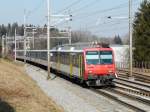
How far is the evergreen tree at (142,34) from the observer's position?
59562 millimetres

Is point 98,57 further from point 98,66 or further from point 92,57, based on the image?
point 98,66

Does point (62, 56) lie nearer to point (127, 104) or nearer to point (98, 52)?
point (98, 52)

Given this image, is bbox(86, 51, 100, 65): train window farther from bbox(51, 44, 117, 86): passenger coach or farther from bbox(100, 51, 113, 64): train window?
bbox(100, 51, 113, 64): train window

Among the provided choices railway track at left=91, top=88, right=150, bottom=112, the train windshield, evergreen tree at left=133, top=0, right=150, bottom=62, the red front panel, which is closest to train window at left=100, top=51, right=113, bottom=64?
the train windshield

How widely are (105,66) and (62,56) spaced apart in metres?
10.6

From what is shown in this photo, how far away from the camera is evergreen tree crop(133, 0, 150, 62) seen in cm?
5956

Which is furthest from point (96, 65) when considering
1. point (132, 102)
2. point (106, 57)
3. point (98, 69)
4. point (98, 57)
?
point (132, 102)

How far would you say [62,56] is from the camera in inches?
1607

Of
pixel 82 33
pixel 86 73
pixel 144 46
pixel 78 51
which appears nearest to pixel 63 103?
pixel 86 73

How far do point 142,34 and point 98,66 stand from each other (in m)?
31.4

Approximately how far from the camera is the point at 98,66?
30.6 meters

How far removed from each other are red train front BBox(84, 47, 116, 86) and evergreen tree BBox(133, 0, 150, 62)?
29041mm

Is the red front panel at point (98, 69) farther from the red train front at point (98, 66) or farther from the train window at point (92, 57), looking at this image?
the train window at point (92, 57)

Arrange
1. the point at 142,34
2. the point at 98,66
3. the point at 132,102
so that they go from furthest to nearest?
the point at 142,34 → the point at 98,66 → the point at 132,102
